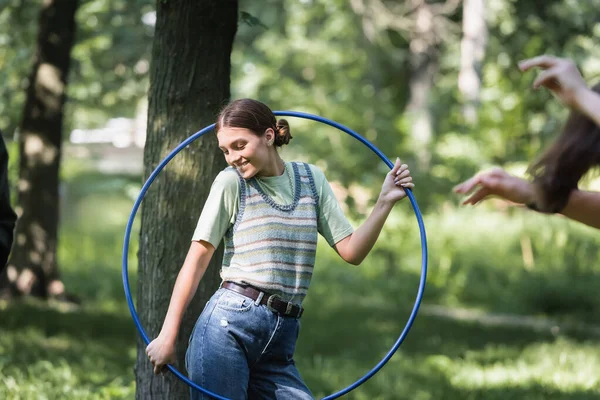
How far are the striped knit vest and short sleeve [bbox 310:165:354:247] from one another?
0.28ft

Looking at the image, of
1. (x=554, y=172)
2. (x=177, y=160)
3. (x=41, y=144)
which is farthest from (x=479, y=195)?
(x=41, y=144)

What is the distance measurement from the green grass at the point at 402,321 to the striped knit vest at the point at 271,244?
95.3 inches

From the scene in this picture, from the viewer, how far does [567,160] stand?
318cm

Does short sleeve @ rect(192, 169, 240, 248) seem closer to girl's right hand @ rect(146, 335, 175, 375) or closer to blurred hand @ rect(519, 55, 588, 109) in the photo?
girl's right hand @ rect(146, 335, 175, 375)

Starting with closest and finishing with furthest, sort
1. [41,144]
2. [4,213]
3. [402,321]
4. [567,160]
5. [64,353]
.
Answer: [567,160]
[4,213]
[64,353]
[41,144]
[402,321]

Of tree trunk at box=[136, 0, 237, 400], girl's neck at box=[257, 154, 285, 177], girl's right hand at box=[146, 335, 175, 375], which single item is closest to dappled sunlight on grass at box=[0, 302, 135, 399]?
tree trunk at box=[136, 0, 237, 400]

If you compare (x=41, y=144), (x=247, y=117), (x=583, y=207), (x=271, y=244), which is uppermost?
(x=247, y=117)

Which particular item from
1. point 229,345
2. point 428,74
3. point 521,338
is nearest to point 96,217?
point 428,74

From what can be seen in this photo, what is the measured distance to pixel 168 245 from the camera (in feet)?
14.4

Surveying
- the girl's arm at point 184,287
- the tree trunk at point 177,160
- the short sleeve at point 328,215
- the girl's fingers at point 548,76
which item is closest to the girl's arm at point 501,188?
the girl's fingers at point 548,76

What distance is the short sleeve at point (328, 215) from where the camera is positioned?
3551 millimetres

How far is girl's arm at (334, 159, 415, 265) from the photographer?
350cm

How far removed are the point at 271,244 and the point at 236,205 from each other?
205 mm

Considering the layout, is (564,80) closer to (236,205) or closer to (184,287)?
(236,205)
